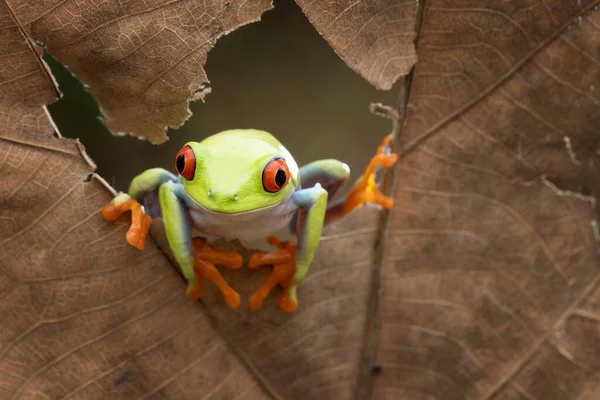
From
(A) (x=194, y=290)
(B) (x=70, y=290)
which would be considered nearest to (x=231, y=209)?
(A) (x=194, y=290)

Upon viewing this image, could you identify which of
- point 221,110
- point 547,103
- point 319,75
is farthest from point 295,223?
point 319,75

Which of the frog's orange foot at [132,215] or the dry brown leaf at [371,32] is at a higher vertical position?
the dry brown leaf at [371,32]

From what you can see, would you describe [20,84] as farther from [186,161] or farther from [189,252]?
[189,252]

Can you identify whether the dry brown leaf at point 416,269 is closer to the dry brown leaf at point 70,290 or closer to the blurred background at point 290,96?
the dry brown leaf at point 70,290

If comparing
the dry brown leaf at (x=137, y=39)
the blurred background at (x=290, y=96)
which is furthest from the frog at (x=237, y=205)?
the blurred background at (x=290, y=96)

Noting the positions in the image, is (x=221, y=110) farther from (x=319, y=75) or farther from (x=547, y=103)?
(x=547, y=103)
